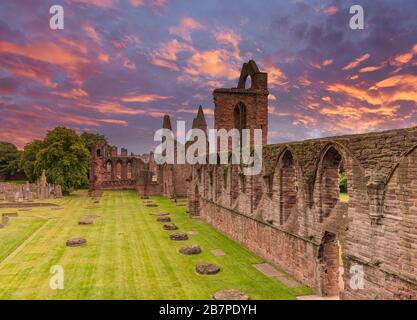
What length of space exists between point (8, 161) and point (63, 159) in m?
42.6

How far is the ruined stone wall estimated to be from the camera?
680cm

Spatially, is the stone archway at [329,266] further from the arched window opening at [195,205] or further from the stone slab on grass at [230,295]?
the arched window opening at [195,205]

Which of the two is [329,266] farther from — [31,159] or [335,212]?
[31,159]

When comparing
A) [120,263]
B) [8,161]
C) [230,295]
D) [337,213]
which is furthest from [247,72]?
[8,161]

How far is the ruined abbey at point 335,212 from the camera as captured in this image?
22.4ft

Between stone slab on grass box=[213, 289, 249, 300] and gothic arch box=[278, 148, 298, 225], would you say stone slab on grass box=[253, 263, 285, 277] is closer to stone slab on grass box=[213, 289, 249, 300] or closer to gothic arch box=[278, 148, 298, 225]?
gothic arch box=[278, 148, 298, 225]

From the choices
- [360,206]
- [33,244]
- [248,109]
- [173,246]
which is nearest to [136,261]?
[173,246]

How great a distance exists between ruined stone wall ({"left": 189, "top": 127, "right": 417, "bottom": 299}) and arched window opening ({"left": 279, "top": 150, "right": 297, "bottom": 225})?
0.04m

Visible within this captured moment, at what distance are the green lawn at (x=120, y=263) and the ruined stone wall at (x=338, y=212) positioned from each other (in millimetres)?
1163

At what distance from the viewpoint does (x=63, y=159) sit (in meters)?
39.2

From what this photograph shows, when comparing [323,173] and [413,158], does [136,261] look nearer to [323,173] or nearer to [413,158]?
[323,173]

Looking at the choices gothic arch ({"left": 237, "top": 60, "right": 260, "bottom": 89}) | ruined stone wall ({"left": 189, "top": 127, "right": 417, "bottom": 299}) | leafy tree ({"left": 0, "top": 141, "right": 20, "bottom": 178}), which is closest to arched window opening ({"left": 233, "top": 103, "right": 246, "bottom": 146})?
gothic arch ({"left": 237, "top": 60, "right": 260, "bottom": 89})

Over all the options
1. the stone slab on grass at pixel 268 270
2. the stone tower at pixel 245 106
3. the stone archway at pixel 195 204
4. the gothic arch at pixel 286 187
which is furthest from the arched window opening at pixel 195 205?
the gothic arch at pixel 286 187
